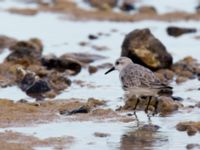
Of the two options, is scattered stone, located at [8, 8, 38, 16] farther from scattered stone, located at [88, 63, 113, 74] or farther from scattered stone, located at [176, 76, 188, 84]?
scattered stone, located at [176, 76, 188, 84]

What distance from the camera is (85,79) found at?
1727 cm

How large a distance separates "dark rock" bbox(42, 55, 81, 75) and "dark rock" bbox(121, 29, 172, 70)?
1.08 metres

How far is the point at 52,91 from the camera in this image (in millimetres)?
15656

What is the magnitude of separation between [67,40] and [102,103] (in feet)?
25.2

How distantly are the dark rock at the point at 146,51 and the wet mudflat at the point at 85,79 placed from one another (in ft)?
0.08

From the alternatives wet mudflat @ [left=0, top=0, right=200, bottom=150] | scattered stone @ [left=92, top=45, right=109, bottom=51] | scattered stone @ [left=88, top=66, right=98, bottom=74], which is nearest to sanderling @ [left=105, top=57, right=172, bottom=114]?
wet mudflat @ [left=0, top=0, right=200, bottom=150]

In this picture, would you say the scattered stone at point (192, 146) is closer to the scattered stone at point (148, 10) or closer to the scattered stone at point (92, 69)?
the scattered stone at point (92, 69)

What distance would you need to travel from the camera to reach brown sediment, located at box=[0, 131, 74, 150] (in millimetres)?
11352

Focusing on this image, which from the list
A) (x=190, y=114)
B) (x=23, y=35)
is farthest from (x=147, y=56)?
(x=23, y=35)

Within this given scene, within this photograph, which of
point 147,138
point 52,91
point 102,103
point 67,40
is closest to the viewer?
point 147,138

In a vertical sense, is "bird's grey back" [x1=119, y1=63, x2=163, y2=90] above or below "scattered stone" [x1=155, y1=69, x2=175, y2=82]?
above

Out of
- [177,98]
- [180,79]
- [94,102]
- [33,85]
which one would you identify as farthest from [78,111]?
[180,79]

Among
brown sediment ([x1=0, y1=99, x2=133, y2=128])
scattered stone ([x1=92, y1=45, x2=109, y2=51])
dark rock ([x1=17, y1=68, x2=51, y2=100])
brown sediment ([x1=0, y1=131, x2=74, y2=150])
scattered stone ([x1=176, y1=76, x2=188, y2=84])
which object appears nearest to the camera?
brown sediment ([x1=0, y1=131, x2=74, y2=150])

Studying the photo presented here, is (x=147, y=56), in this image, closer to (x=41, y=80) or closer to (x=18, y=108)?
(x=41, y=80)
